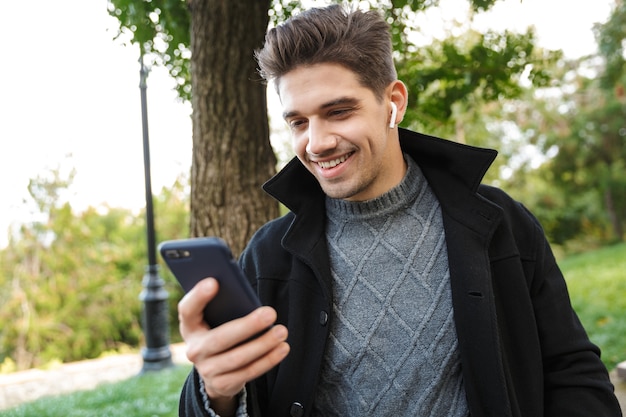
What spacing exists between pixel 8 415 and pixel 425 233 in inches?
183

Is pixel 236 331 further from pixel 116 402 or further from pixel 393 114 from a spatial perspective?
pixel 116 402

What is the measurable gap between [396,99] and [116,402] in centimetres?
480

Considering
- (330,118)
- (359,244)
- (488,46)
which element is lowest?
(359,244)

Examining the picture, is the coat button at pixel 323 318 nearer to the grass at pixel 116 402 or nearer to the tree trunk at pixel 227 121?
the tree trunk at pixel 227 121

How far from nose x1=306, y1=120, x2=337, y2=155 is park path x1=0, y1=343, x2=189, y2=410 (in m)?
5.64

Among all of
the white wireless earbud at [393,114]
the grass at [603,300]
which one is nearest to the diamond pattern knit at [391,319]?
the white wireless earbud at [393,114]

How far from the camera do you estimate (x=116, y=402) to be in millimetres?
5703

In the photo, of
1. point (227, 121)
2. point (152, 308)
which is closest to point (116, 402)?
point (152, 308)

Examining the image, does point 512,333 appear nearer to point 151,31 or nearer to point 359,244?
point 359,244

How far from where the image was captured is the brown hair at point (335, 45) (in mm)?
1911

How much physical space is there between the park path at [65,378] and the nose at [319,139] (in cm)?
564

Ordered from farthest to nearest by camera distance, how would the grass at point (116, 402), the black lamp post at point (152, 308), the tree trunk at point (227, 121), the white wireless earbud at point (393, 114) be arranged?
1. the black lamp post at point (152, 308)
2. the grass at point (116, 402)
3. the tree trunk at point (227, 121)
4. the white wireless earbud at point (393, 114)

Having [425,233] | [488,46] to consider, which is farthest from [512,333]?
[488,46]

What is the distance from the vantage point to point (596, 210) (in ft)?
75.3
